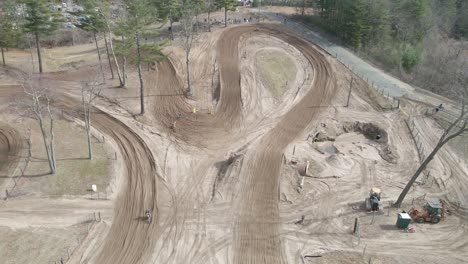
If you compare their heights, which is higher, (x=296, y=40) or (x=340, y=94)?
(x=296, y=40)

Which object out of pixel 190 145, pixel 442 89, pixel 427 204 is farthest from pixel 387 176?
pixel 442 89

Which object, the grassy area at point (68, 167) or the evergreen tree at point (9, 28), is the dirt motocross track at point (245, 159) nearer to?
the grassy area at point (68, 167)

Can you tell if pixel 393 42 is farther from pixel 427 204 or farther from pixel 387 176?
pixel 427 204

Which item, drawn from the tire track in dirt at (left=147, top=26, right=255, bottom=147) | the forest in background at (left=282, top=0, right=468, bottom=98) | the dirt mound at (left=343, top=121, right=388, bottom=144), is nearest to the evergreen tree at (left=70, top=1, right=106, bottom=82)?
the tire track in dirt at (left=147, top=26, right=255, bottom=147)

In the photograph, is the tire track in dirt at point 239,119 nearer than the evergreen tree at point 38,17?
Yes

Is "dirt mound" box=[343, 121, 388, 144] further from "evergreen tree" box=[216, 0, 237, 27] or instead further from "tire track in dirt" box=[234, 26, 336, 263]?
"evergreen tree" box=[216, 0, 237, 27]

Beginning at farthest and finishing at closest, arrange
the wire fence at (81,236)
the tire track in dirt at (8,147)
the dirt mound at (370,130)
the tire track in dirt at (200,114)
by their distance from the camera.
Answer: the dirt mound at (370,130)
the tire track in dirt at (200,114)
the tire track in dirt at (8,147)
the wire fence at (81,236)

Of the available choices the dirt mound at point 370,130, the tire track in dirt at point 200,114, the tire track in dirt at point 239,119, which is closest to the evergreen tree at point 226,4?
the tire track in dirt at point 239,119
